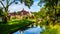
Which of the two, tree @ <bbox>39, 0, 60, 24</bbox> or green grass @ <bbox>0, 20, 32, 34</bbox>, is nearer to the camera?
green grass @ <bbox>0, 20, 32, 34</bbox>

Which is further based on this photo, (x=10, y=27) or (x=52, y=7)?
(x=52, y=7)

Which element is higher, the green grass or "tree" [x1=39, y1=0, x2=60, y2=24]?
"tree" [x1=39, y1=0, x2=60, y2=24]

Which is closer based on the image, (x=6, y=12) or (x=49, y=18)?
(x=49, y=18)

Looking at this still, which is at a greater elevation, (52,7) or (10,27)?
(52,7)

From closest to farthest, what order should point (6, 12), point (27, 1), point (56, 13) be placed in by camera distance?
1. point (56, 13)
2. point (6, 12)
3. point (27, 1)

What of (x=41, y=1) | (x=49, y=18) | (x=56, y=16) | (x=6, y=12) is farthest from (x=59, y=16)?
(x=6, y=12)

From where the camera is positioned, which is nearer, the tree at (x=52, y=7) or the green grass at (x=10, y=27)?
the green grass at (x=10, y=27)

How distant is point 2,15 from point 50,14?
41.1ft

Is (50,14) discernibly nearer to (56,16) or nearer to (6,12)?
(56,16)

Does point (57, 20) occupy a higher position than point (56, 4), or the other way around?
point (56, 4)

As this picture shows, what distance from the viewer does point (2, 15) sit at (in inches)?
1773

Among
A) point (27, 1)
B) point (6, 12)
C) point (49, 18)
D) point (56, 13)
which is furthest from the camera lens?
point (27, 1)

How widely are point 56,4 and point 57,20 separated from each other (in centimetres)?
289

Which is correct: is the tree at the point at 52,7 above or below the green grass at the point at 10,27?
above
